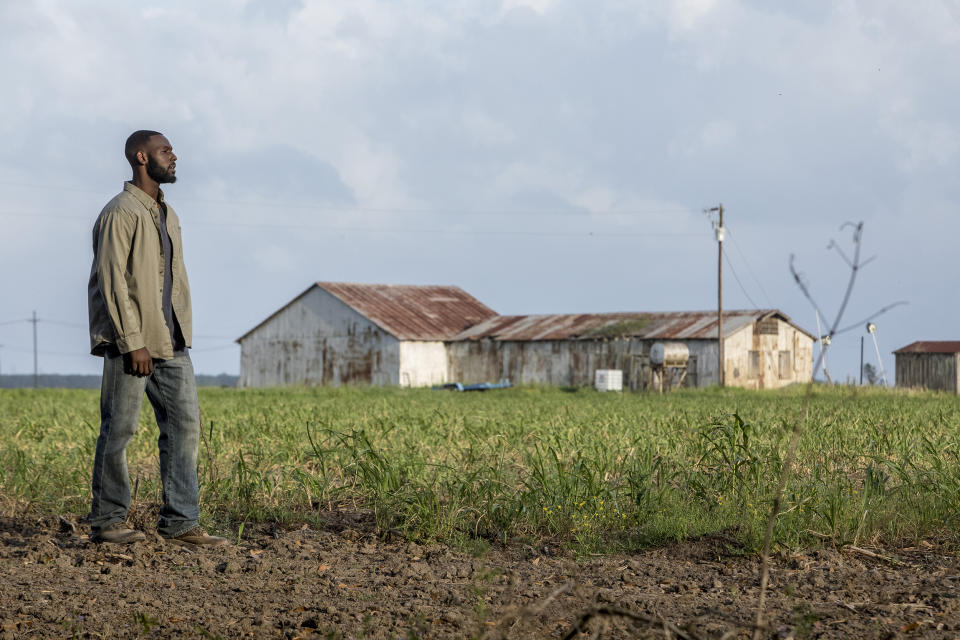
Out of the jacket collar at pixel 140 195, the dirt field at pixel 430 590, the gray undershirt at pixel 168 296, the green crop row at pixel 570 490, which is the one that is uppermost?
the jacket collar at pixel 140 195

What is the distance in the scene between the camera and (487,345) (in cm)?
3694

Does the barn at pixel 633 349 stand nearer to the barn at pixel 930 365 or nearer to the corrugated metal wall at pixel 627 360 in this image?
the corrugated metal wall at pixel 627 360

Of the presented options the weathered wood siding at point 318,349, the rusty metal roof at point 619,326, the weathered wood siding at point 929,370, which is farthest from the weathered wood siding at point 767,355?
the weathered wood siding at point 318,349

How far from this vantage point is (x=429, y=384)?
121ft

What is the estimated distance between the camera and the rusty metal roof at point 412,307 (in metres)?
36.9

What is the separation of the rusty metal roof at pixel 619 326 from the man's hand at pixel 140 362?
30.1 m

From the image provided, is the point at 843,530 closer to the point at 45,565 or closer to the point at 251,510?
the point at 251,510

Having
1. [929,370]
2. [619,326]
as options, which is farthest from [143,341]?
[929,370]

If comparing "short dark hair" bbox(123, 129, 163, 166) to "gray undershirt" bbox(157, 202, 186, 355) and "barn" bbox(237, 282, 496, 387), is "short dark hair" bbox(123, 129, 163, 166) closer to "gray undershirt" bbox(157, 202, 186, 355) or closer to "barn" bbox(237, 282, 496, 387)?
"gray undershirt" bbox(157, 202, 186, 355)

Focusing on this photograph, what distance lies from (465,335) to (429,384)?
2.52 meters

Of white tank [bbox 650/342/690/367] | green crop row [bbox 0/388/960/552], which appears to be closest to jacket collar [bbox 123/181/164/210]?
green crop row [bbox 0/388/960/552]

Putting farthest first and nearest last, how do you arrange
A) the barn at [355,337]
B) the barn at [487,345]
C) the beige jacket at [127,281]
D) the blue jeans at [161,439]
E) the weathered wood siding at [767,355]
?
1. the barn at [355,337]
2. the barn at [487,345]
3. the weathered wood siding at [767,355]
4. the blue jeans at [161,439]
5. the beige jacket at [127,281]

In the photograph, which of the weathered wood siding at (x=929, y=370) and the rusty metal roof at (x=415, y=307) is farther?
the weathered wood siding at (x=929, y=370)

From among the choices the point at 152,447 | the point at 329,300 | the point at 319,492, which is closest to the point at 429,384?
the point at 329,300
